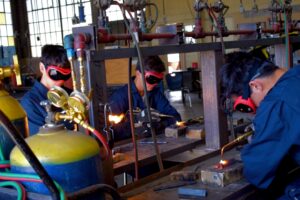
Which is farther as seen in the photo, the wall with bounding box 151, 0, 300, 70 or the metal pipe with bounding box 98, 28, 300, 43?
the wall with bounding box 151, 0, 300, 70

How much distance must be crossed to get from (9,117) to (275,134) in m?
0.90

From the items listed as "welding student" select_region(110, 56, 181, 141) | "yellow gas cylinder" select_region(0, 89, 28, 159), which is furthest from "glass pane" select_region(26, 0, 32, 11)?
"yellow gas cylinder" select_region(0, 89, 28, 159)

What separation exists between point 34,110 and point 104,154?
1394mm

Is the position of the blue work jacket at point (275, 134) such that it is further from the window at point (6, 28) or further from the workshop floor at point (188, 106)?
the window at point (6, 28)

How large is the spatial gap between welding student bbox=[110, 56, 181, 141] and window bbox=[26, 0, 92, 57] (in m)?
11.2

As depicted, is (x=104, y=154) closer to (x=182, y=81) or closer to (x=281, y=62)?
(x=281, y=62)

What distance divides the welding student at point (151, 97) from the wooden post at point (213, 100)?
768 mm

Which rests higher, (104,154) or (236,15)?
(236,15)

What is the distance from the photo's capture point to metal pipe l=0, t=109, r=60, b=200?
0.86m

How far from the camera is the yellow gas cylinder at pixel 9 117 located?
1.23m

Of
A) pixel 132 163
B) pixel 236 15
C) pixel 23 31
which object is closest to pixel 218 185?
pixel 132 163

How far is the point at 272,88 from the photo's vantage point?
152 cm

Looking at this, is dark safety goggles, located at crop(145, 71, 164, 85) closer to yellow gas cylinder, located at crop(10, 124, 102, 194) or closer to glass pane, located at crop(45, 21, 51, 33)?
yellow gas cylinder, located at crop(10, 124, 102, 194)

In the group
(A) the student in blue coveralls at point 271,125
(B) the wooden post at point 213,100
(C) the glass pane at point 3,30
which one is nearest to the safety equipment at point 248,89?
(A) the student in blue coveralls at point 271,125
